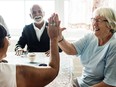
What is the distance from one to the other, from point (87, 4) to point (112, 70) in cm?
202

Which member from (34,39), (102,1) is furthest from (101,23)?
(102,1)

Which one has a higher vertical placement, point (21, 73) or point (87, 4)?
point (87, 4)

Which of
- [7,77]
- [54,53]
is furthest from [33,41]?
[7,77]

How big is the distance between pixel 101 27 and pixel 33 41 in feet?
4.59

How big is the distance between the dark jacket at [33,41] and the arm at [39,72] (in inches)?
66.1

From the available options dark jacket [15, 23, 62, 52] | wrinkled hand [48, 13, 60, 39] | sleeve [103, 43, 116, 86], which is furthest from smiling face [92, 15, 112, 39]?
dark jacket [15, 23, 62, 52]

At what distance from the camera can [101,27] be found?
1.80m

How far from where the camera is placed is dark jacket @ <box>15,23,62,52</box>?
299 centimetres

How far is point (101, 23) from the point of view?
5.88 feet

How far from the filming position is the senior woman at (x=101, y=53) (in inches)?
66.0

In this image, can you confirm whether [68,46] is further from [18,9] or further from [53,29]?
[18,9]

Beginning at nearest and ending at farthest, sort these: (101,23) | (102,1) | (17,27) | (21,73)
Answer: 1. (21,73)
2. (101,23)
3. (102,1)
4. (17,27)

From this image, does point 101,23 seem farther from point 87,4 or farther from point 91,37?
point 87,4

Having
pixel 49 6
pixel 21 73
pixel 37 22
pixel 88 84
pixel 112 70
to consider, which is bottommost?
pixel 88 84
